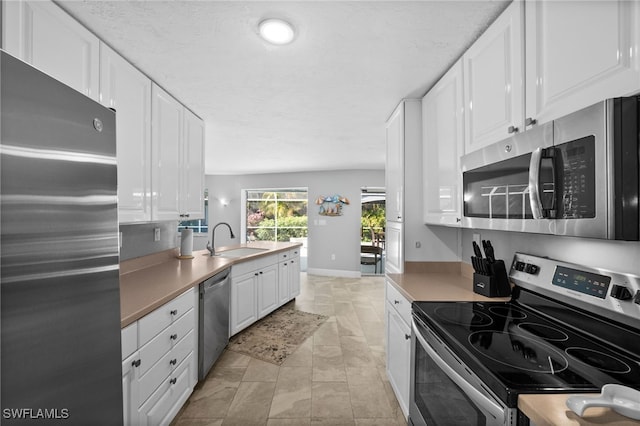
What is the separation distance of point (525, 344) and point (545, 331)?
0.22 metres

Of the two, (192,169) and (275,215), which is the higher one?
(192,169)

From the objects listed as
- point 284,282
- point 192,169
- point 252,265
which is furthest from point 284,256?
point 192,169

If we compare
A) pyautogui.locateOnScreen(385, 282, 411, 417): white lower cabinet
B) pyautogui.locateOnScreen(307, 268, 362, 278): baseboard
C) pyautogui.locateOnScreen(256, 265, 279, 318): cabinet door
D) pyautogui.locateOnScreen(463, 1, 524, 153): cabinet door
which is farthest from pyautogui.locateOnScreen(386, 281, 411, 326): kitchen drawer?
pyautogui.locateOnScreen(307, 268, 362, 278): baseboard

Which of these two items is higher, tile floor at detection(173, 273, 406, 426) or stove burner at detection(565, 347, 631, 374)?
stove burner at detection(565, 347, 631, 374)

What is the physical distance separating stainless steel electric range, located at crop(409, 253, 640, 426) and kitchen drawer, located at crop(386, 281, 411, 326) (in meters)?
0.19

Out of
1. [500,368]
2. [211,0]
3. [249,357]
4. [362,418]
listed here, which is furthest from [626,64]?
[249,357]

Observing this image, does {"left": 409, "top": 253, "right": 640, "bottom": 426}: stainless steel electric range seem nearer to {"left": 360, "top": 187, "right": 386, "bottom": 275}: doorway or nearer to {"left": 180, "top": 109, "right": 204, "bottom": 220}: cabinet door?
{"left": 180, "top": 109, "right": 204, "bottom": 220}: cabinet door

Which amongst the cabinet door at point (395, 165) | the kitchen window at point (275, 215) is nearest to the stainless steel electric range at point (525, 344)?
the cabinet door at point (395, 165)

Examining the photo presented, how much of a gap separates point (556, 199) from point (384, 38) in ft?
3.83

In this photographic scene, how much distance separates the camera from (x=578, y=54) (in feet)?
3.17

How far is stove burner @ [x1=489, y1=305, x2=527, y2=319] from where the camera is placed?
1410mm

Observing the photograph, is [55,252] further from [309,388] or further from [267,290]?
[267,290]

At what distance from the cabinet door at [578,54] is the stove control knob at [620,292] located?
0.68 meters

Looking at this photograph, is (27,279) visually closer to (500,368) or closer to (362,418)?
(500,368)
